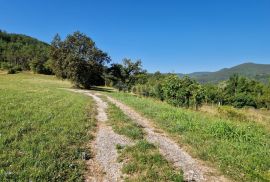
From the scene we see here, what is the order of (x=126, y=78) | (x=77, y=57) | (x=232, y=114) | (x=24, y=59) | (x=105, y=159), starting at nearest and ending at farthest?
1. (x=105, y=159)
2. (x=232, y=114)
3. (x=77, y=57)
4. (x=126, y=78)
5. (x=24, y=59)

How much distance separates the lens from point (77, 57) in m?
45.7

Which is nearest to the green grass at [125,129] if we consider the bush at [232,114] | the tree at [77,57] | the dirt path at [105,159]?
the dirt path at [105,159]

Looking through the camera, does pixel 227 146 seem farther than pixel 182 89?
No

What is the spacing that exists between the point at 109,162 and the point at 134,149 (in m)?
1.39

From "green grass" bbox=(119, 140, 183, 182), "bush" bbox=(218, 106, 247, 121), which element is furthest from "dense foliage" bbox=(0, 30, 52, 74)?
"green grass" bbox=(119, 140, 183, 182)

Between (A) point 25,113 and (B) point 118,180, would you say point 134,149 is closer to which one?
(B) point 118,180

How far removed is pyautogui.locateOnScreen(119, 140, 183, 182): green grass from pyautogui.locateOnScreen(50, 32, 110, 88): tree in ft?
129

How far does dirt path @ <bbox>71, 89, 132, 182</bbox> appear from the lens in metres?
5.96

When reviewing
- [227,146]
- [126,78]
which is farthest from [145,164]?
[126,78]

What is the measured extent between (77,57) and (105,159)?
1612 inches

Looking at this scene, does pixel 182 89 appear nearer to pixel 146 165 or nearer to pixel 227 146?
pixel 227 146

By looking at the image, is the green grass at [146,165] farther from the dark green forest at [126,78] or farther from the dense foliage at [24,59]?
the dense foliage at [24,59]

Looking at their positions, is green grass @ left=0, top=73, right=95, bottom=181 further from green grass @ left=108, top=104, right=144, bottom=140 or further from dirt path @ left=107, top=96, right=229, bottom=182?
dirt path @ left=107, top=96, right=229, bottom=182

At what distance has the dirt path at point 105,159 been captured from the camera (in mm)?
5961
